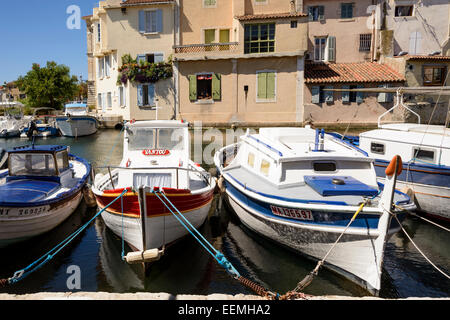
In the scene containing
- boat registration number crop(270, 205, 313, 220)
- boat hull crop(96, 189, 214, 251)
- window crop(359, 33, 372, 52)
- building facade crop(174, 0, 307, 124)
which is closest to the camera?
boat registration number crop(270, 205, 313, 220)

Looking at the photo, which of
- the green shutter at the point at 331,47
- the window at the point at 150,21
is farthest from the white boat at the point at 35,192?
the green shutter at the point at 331,47

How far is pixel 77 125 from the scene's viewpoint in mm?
32219

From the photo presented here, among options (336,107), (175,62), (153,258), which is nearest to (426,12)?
(336,107)

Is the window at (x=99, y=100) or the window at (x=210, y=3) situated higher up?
the window at (x=210, y=3)

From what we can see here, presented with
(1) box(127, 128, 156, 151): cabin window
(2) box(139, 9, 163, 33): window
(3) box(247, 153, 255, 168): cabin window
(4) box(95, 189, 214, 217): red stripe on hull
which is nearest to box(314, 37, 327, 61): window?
(2) box(139, 9, 163, 33): window

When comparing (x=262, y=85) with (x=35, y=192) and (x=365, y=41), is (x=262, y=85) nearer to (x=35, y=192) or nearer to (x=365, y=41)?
(x=365, y=41)

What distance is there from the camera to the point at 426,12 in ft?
105

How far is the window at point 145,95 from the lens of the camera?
31969 mm

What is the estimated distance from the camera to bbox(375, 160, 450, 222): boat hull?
36.8 feet

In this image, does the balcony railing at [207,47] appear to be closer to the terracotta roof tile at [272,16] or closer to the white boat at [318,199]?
the terracotta roof tile at [272,16]

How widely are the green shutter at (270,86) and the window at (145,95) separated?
10288mm

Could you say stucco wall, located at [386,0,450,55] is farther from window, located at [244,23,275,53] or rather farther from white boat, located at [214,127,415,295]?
white boat, located at [214,127,415,295]

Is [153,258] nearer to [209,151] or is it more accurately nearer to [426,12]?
[209,151]

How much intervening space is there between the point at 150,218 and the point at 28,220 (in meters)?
3.45
